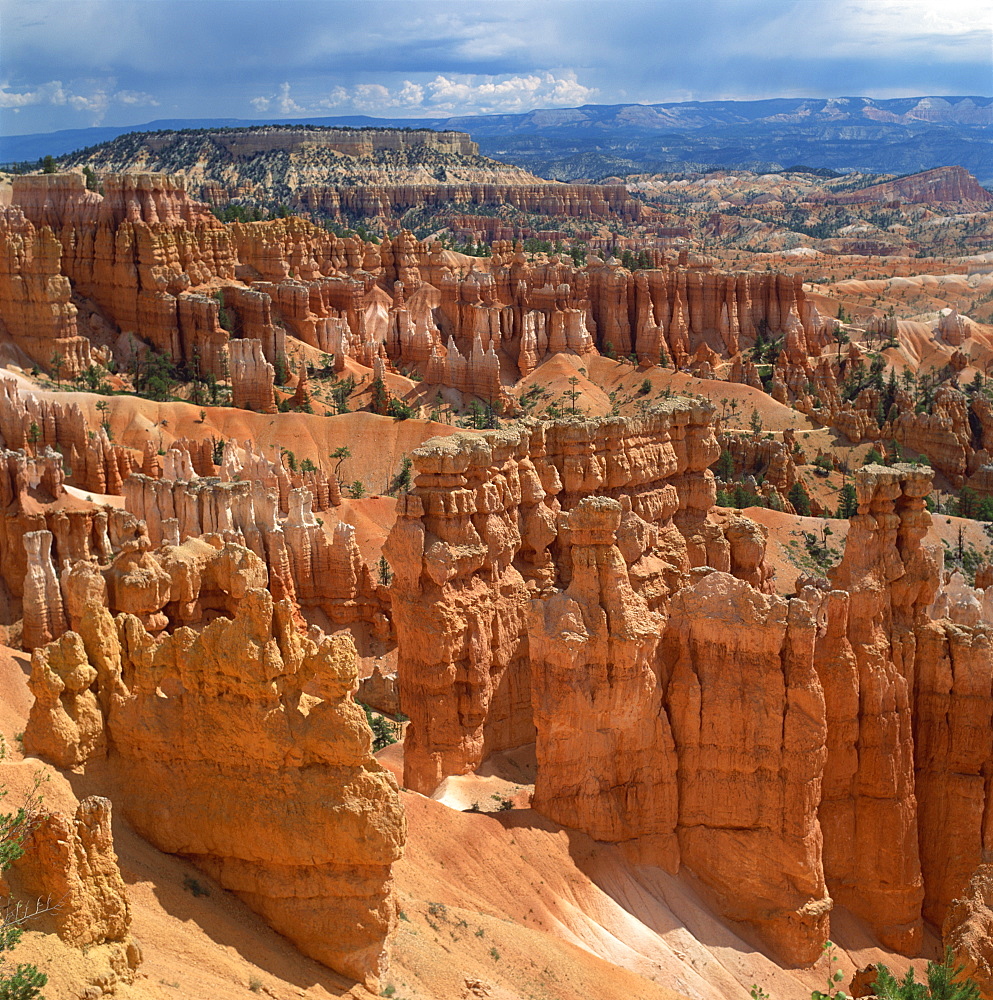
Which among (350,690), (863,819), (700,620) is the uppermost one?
(350,690)

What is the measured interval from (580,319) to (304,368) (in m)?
23.8

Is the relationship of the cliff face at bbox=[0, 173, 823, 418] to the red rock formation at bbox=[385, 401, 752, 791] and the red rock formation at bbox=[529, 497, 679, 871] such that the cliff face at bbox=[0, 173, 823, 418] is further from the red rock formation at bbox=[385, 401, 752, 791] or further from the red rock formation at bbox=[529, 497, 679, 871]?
the red rock formation at bbox=[529, 497, 679, 871]

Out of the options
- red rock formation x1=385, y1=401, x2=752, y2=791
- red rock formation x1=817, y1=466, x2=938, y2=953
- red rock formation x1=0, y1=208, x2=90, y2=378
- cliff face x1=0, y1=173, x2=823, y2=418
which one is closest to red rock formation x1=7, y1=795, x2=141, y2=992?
red rock formation x1=385, y1=401, x2=752, y2=791

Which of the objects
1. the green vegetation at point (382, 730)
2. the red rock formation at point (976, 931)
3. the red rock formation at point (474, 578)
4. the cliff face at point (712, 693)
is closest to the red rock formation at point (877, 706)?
the cliff face at point (712, 693)

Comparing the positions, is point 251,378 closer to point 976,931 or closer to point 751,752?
point 751,752

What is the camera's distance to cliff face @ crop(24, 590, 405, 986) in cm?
1515

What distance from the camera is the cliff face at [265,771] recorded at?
15.1m

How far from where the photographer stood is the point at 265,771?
15531mm

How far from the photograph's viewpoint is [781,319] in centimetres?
9419

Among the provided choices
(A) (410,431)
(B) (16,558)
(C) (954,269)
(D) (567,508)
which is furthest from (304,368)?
(C) (954,269)

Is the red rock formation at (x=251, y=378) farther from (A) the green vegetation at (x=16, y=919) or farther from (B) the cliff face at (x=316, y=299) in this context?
(A) the green vegetation at (x=16, y=919)

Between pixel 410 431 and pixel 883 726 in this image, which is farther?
pixel 410 431

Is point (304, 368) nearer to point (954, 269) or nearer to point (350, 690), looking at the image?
point (350, 690)

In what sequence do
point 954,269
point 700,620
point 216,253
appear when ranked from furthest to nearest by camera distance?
point 954,269 < point 216,253 < point 700,620
